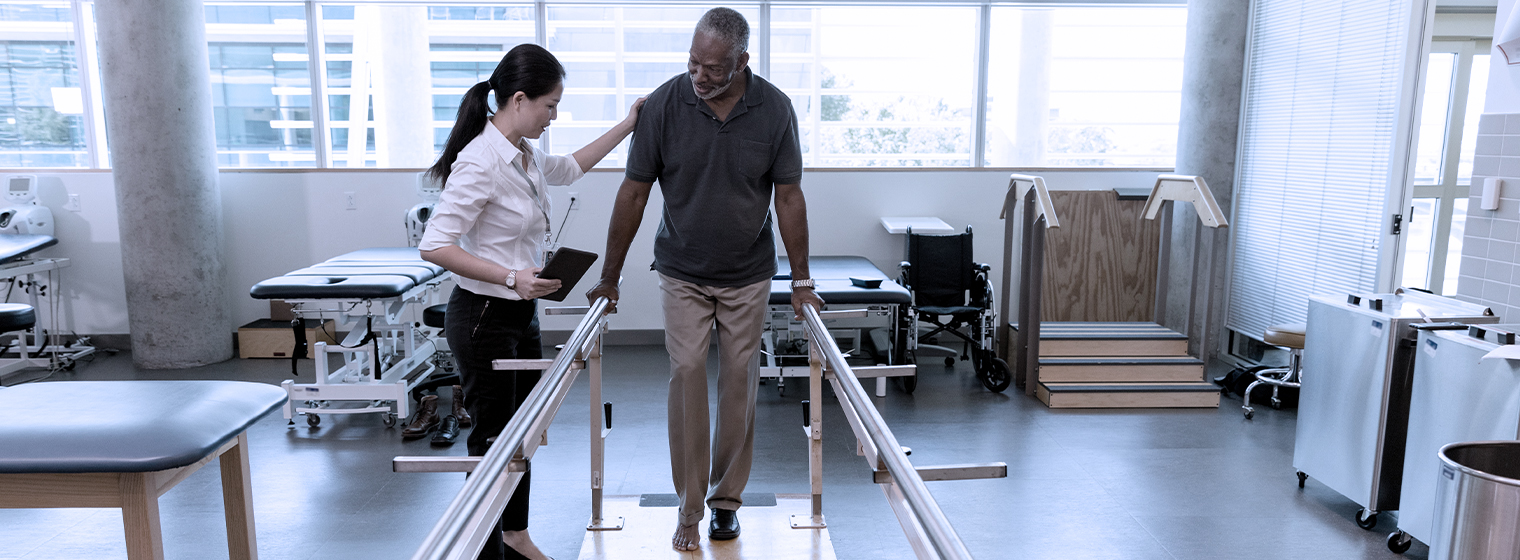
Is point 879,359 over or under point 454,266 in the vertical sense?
under

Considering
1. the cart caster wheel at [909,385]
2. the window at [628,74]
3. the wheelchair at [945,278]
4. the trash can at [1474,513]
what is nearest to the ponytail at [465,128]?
the trash can at [1474,513]

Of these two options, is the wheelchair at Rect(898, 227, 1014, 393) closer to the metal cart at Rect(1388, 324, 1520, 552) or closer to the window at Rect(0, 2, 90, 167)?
the metal cart at Rect(1388, 324, 1520, 552)

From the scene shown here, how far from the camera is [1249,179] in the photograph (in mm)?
5438

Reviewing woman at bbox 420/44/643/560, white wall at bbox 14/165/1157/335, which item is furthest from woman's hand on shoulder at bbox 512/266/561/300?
white wall at bbox 14/165/1157/335

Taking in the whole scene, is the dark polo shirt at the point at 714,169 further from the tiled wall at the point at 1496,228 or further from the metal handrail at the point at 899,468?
the tiled wall at the point at 1496,228

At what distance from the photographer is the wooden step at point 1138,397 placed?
4660 mm

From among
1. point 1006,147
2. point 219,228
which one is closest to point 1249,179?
point 1006,147

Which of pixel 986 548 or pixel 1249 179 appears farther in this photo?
pixel 1249 179

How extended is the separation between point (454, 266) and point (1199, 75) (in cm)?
485

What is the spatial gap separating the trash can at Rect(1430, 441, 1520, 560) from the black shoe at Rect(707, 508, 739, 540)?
1.67 m

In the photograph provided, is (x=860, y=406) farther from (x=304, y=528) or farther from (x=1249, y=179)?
(x=1249, y=179)

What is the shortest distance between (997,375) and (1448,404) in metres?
2.31

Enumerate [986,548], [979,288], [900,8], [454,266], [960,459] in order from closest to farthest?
[454,266], [986,548], [960,459], [979,288], [900,8]

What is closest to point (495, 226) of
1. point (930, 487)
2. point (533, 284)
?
point (533, 284)
